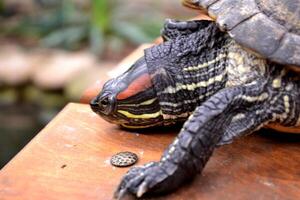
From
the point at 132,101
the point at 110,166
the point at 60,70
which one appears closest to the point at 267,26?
the point at 132,101

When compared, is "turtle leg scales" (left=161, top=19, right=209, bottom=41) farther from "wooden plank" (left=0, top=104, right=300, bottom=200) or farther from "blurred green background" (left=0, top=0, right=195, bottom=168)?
"blurred green background" (left=0, top=0, right=195, bottom=168)

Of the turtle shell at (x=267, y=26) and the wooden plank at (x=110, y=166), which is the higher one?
the turtle shell at (x=267, y=26)

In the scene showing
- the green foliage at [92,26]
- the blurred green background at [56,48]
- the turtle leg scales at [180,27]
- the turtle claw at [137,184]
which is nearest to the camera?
the turtle claw at [137,184]

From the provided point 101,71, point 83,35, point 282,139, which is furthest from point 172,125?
point 83,35

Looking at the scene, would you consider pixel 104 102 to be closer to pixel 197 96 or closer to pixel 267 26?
pixel 197 96

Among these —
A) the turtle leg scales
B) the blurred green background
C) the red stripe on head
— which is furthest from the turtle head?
the blurred green background

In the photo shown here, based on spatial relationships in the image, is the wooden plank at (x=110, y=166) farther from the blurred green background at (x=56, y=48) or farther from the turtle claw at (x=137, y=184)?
the blurred green background at (x=56, y=48)

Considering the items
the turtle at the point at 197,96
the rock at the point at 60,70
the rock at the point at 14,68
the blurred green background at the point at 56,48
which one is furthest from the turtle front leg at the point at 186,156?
the rock at the point at 14,68

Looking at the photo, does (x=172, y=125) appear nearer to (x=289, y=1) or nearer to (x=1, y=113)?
(x=289, y=1)
